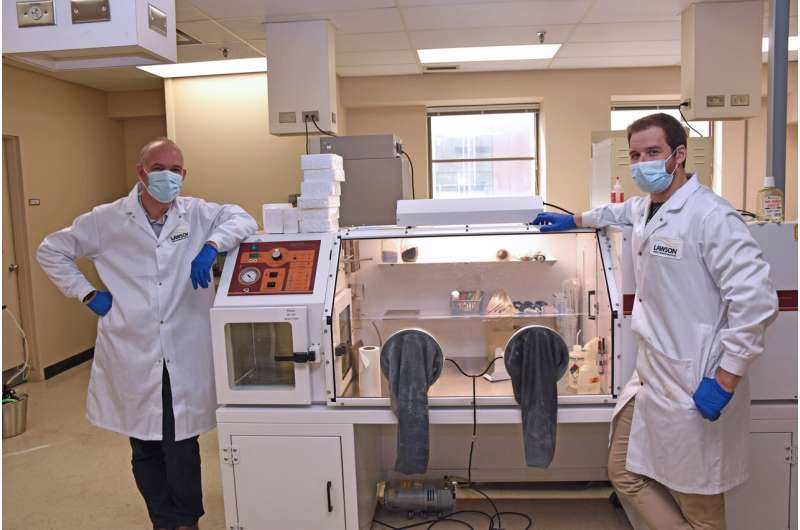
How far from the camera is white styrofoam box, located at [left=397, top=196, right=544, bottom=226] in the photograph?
229 centimetres

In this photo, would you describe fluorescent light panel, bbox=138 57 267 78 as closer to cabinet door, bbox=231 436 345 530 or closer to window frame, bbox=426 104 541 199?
window frame, bbox=426 104 541 199

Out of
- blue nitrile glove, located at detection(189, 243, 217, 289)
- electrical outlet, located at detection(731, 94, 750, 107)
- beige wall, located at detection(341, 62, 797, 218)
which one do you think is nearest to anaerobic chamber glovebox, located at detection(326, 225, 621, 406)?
blue nitrile glove, located at detection(189, 243, 217, 289)

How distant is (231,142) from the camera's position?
533cm

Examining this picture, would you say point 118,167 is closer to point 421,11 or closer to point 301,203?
point 421,11

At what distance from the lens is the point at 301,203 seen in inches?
92.3

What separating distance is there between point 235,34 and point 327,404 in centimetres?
288

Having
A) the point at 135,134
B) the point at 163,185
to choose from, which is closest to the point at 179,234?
the point at 163,185

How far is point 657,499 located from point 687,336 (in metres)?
0.52

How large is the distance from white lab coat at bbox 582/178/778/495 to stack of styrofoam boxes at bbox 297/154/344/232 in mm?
1134

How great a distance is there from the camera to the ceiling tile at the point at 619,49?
4.70m

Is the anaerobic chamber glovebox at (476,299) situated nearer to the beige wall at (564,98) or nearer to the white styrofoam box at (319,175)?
the white styrofoam box at (319,175)

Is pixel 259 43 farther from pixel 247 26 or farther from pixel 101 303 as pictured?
pixel 101 303

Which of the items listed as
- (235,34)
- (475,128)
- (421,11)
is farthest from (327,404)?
(475,128)

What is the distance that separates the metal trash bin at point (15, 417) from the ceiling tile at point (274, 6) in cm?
255
